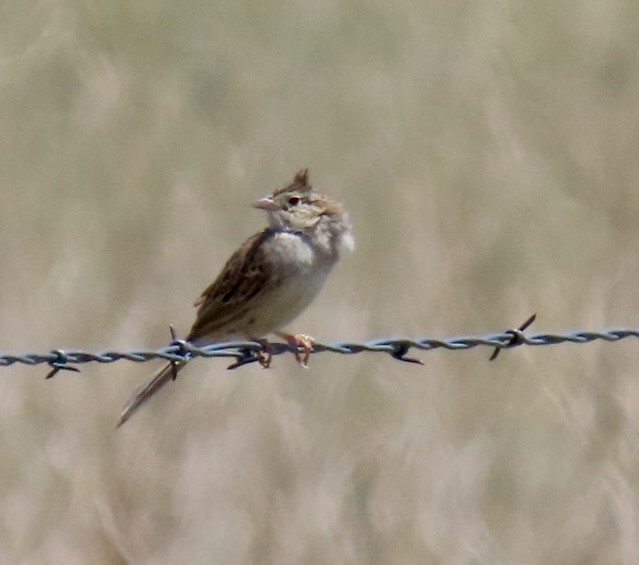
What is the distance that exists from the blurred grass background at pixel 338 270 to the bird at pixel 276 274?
1.94 ft

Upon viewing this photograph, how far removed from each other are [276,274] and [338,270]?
195cm

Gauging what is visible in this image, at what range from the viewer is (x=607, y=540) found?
7574 millimetres

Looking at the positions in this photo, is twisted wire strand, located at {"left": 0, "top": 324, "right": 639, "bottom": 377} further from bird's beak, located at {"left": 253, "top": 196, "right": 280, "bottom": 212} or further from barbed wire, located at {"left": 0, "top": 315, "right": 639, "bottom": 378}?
bird's beak, located at {"left": 253, "top": 196, "right": 280, "bottom": 212}

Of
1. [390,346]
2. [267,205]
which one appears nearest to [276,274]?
[267,205]

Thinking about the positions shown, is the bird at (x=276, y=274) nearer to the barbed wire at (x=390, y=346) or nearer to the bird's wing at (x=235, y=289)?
the bird's wing at (x=235, y=289)

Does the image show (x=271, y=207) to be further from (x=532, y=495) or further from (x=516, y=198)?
(x=516, y=198)

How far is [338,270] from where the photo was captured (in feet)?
29.6

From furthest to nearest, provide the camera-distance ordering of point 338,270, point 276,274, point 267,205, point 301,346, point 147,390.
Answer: point 338,270 < point 267,205 < point 276,274 < point 147,390 < point 301,346

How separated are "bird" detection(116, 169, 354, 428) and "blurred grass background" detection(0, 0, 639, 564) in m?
0.59

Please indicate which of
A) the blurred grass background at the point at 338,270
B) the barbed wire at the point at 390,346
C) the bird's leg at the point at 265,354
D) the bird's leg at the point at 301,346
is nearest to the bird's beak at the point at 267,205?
the bird's leg at the point at 301,346

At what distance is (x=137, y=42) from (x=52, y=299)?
121 inches

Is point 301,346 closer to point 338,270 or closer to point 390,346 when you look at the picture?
point 390,346

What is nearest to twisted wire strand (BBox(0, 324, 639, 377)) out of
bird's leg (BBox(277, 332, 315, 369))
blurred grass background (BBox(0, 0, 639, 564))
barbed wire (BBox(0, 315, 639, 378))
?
barbed wire (BBox(0, 315, 639, 378))

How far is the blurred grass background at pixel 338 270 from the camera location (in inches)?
296
